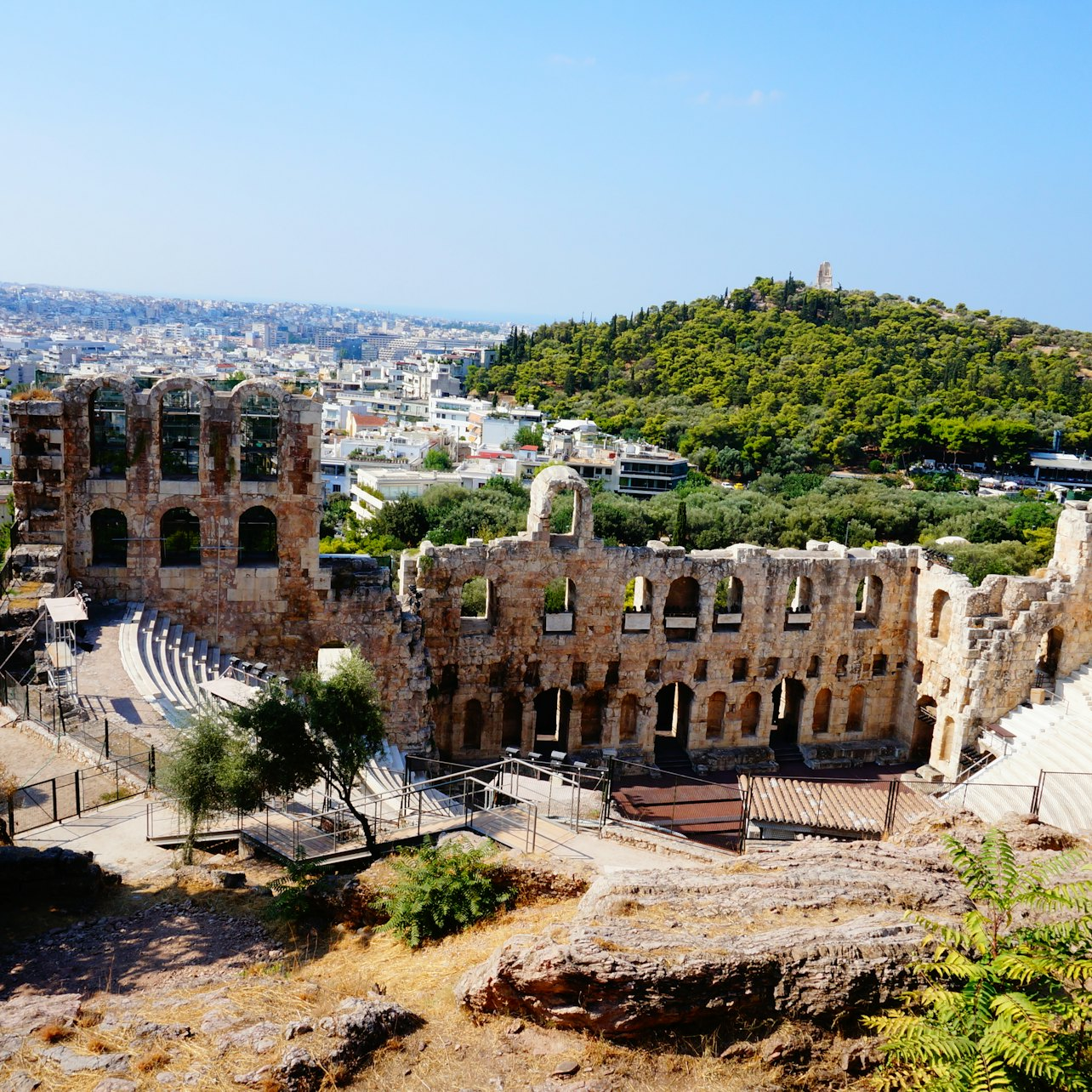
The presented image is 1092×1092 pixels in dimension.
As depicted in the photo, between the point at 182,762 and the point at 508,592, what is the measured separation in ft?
43.9

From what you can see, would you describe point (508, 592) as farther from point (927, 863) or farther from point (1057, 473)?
point (1057, 473)

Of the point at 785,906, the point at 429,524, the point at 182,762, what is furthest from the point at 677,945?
the point at 429,524

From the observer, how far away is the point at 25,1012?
32.3 ft

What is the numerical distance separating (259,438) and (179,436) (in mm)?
1811

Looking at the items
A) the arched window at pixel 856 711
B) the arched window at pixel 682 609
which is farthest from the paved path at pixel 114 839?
the arched window at pixel 856 711

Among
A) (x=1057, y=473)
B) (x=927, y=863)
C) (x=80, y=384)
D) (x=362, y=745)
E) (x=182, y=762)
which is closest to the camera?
(x=927, y=863)

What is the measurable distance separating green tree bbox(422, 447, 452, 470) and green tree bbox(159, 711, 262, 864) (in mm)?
84304

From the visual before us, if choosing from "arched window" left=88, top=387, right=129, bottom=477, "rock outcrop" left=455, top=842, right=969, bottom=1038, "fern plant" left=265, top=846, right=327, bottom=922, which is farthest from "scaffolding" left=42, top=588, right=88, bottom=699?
"rock outcrop" left=455, top=842, right=969, bottom=1038

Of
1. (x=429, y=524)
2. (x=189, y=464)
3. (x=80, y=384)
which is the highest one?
(x=80, y=384)

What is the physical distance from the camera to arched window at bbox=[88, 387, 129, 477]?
22.8 m

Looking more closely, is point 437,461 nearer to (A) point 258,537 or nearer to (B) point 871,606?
(B) point 871,606

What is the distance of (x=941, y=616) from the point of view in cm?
2948

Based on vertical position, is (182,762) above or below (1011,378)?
below

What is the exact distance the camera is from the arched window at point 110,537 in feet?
76.3
